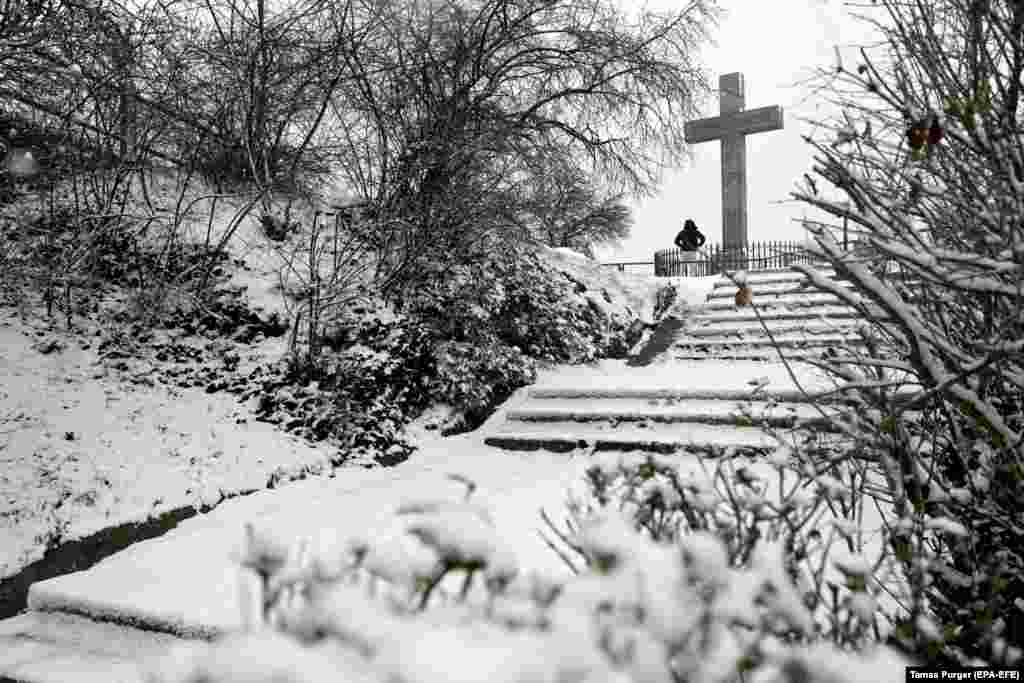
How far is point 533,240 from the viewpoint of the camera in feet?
24.2

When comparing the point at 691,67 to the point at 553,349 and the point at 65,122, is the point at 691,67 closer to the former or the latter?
the point at 553,349

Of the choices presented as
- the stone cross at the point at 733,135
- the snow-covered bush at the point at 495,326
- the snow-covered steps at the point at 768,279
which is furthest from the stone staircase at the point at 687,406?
the stone cross at the point at 733,135

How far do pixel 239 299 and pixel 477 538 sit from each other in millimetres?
6041

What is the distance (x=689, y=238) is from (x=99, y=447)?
14.4 meters

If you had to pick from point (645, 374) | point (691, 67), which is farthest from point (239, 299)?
point (691, 67)

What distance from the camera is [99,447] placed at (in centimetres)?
445

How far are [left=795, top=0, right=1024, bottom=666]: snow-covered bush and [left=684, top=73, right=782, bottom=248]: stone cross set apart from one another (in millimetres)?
12692

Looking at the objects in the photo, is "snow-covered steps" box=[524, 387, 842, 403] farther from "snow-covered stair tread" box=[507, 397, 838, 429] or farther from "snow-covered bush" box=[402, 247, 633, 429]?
"snow-covered bush" box=[402, 247, 633, 429]

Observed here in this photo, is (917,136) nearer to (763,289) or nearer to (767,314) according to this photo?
(767,314)

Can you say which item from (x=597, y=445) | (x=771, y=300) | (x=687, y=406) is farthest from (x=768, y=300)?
(x=597, y=445)

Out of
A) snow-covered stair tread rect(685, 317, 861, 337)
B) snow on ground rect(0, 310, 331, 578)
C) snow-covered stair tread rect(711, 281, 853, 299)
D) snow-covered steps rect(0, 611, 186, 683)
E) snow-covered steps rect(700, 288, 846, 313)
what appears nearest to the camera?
snow-covered steps rect(0, 611, 186, 683)

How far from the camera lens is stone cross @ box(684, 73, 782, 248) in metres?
14.4

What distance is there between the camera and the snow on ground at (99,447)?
12.8 feet

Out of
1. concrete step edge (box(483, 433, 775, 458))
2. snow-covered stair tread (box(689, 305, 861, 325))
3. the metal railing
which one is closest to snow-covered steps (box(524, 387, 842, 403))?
concrete step edge (box(483, 433, 775, 458))
